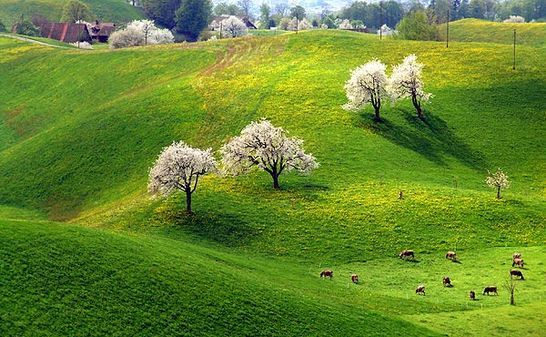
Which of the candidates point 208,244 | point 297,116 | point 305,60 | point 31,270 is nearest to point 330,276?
point 208,244

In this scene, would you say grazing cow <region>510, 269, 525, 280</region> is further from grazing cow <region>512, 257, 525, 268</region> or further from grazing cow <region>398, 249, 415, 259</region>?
grazing cow <region>398, 249, 415, 259</region>

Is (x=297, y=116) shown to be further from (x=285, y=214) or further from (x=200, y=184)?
(x=285, y=214)

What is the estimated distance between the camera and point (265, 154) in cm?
8381

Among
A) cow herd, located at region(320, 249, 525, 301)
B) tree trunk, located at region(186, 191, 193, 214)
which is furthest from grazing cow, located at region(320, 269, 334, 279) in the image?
tree trunk, located at region(186, 191, 193, 214)

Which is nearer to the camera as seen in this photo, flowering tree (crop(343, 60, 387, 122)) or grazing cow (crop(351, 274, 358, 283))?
grazing cow (crop(351, 274, 358, 283))

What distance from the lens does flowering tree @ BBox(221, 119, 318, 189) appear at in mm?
83688

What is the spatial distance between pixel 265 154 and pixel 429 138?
3316 centimetres

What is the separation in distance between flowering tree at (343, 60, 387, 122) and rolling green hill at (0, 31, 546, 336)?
2.28 metres

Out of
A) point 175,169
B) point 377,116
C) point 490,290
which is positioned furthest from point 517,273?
point 377,116

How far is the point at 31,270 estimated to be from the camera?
4288 cm

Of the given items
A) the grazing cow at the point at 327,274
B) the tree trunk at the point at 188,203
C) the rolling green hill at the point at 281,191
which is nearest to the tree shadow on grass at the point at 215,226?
the rolling green hill at the point at 281,191

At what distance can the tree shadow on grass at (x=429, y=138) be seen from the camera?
327 feet

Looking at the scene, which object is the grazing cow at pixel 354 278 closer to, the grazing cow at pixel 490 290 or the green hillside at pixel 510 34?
the grazing cow at pixel 490 290

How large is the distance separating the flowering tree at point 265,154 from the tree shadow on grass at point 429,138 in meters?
22.4
